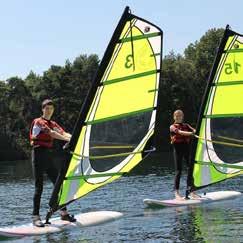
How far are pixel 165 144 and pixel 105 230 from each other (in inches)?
1530

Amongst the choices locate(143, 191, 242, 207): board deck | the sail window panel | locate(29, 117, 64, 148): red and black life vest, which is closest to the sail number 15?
the sail window panel

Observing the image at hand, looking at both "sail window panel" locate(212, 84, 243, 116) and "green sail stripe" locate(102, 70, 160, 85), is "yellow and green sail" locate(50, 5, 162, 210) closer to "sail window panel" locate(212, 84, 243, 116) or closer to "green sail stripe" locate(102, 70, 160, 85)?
"green sail stripe" locate(102, 70, 160, 85)

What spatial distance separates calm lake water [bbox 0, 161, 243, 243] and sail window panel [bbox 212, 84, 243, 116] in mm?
1800

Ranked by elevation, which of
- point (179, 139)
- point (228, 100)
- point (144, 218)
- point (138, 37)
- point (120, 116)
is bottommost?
point (144, 218)

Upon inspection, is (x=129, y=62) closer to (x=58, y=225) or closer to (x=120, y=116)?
(x=120, y=116)

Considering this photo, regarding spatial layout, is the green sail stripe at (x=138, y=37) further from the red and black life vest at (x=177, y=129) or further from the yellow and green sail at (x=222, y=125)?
the red and black life vest at (x=177, y=129)

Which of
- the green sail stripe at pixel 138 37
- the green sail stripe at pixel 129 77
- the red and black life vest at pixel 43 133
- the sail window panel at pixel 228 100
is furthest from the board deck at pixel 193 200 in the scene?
the green sail stripe at pixel 138 37

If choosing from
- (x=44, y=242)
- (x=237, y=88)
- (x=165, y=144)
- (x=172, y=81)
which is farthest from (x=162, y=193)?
(x=172, y=81)

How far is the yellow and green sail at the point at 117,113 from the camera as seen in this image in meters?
9.14

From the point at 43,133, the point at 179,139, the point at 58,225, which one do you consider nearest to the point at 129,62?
the point at 43,133

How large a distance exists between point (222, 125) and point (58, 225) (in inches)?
173

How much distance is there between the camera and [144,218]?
993cm

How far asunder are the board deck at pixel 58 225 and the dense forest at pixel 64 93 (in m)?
45.3

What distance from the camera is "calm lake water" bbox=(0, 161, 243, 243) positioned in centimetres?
821
